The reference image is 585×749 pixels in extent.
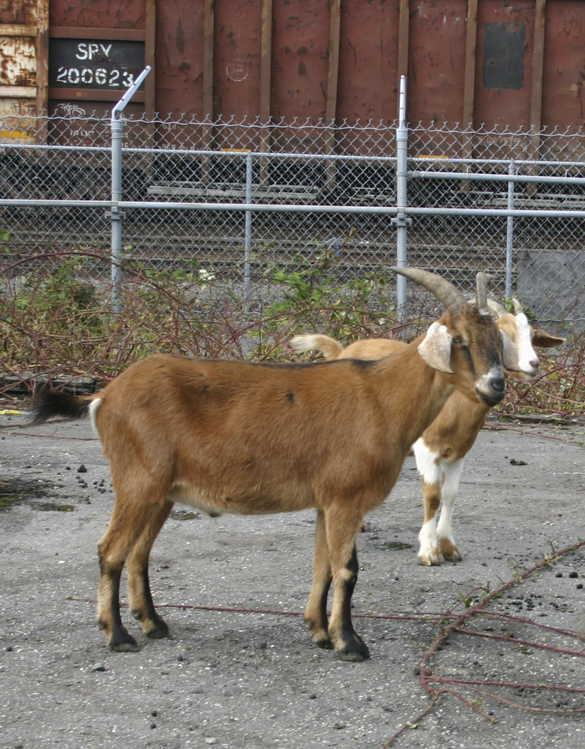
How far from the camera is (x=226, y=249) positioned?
11.1 m

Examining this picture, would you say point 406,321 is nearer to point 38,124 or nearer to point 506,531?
point 506,531

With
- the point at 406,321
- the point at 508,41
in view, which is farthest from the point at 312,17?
the point at 406,321

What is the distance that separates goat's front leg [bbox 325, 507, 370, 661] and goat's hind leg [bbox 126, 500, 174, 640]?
70 cm

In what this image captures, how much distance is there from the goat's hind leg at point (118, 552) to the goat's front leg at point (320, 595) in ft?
2.30

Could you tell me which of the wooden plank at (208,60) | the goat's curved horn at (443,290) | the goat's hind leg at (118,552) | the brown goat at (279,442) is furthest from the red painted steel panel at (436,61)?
the goat's hind leg at (118,552)

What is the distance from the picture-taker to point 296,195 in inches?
451

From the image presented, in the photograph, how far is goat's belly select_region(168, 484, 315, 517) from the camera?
3.84 meters

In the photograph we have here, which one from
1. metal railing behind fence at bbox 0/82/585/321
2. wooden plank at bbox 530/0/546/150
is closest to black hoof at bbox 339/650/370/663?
metal railing behind fence at bbox 0/82/585/321

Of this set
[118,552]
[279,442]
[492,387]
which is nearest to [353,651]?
[279,442]

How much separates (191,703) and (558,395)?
6.45 metres

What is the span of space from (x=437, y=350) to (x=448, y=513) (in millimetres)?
1725

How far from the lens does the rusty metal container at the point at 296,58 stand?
39.7 ft

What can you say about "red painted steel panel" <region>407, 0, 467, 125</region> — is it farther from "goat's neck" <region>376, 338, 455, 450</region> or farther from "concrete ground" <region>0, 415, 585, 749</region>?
"goat's neck" <region>376, 338, 455, 450</region>

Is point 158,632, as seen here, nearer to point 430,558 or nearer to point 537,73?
point 430,558
